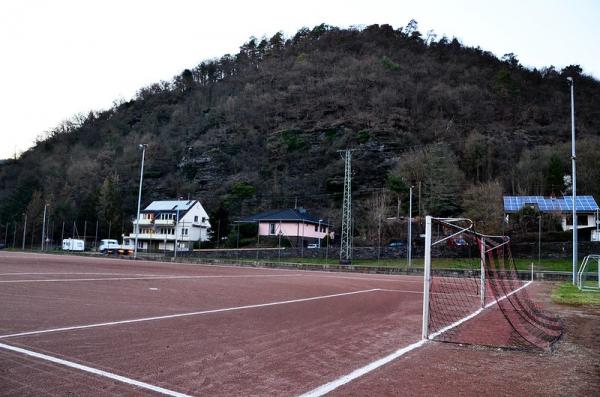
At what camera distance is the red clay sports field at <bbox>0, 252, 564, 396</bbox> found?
191 inches

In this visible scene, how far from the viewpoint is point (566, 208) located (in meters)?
52.2

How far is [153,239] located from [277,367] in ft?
243

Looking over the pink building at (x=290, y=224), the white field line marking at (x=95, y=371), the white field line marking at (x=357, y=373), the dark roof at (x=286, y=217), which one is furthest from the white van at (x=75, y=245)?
the white field line marking at (x=357, y=373)

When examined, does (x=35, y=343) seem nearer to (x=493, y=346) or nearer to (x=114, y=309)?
(x=114, y=309)

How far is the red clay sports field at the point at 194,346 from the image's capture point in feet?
16.0

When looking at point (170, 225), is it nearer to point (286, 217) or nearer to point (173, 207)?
point (173, 207)

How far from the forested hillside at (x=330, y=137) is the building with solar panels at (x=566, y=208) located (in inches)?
151

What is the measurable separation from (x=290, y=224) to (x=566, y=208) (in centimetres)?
3358

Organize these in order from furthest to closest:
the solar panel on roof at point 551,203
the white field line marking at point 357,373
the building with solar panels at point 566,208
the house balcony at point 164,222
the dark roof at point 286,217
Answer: the house balcony at point 164,222 → the dark roof at point 286,217 → the solar panel on roof at point 551,203 → the building with solar panels at point 566,208 → the white field line marking at point 357,373

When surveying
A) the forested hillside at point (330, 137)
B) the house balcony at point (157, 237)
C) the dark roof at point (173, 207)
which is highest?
the forested hillside at point (330, 137)

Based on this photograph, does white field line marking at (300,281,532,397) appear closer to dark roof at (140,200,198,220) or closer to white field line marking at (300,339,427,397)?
white field line marking at (300,339,427,397)

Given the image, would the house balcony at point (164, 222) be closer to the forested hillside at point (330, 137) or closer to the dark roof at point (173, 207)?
the dark roof at point (173, 207)

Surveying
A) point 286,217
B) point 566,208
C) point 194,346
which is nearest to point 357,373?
point 194,346

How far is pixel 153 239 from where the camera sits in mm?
76000
